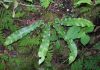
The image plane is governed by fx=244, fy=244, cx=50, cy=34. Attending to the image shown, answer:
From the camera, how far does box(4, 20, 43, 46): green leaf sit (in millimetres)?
4348

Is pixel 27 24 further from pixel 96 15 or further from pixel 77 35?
pixel 96 15

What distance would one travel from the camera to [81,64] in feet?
14.6

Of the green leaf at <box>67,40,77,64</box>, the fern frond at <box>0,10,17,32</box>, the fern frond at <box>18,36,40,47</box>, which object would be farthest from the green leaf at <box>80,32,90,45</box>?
the fern frond at <box>0,10,17,32</box>

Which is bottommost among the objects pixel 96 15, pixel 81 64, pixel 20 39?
pixel 81 64

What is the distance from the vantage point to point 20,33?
4.43m

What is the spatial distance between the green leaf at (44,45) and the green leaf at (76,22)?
330mm

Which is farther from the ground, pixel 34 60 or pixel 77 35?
pixel 77 35

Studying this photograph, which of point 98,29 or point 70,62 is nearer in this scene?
point 70,62

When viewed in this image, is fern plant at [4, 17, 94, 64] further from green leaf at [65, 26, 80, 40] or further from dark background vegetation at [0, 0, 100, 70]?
dark background vegetation at [0, 0, 100, 70]

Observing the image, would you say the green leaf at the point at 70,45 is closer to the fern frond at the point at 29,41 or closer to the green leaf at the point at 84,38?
the green leaf at the point at 84,38

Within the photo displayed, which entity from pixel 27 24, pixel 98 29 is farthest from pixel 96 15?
pixel 27 24

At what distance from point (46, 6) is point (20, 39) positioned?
781 mm

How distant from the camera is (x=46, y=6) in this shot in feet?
14.9

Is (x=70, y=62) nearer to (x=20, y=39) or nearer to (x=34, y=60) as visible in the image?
(x=34, y=60)
